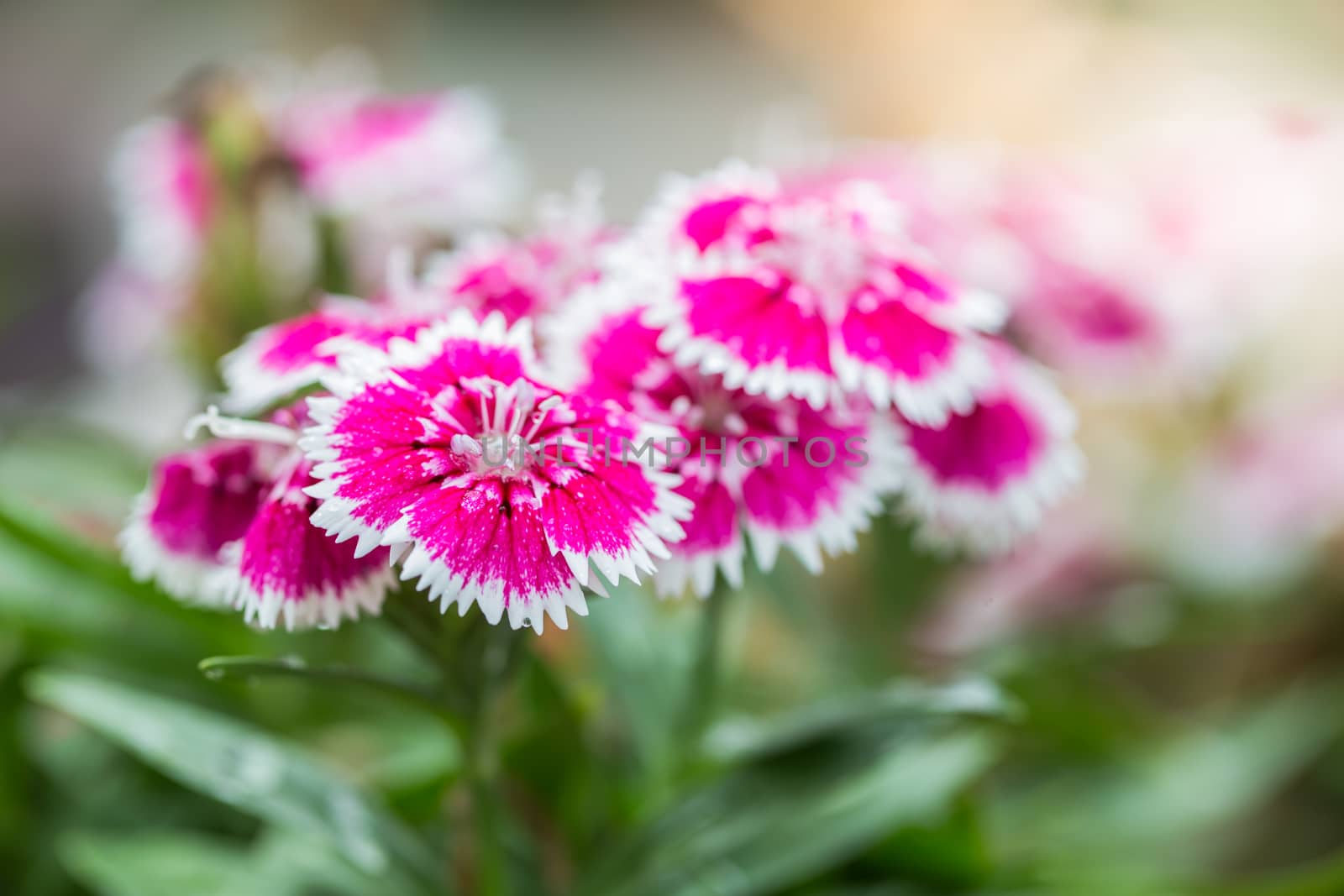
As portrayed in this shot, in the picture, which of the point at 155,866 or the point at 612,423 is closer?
the point at 612,423

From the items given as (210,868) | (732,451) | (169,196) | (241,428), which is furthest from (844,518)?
(169,196)

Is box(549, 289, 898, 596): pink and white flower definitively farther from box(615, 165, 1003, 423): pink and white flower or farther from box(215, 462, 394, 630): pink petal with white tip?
box(215, 462, 394, 630): pink petal with white tip

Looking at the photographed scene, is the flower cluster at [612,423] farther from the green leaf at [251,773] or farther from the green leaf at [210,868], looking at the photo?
the green leaf at [210,868]

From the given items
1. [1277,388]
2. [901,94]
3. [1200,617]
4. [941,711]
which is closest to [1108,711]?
[1200,617]

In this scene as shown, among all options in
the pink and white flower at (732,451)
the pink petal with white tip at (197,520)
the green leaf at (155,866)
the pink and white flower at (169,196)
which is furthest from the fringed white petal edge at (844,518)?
the pink and white flower at (169,196)

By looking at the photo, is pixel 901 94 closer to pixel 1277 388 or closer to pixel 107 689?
pixel 1277 388

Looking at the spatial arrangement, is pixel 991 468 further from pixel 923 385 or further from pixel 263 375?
pixel 263 375
